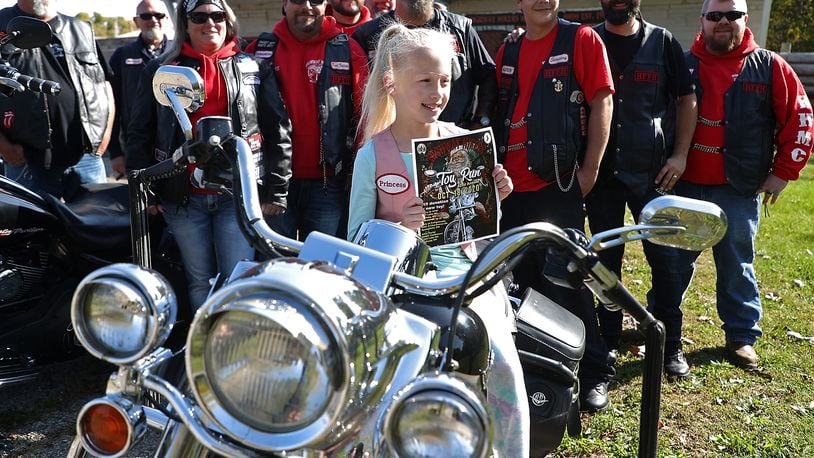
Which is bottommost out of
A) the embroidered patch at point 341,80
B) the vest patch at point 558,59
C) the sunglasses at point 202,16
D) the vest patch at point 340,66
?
the embroidered patch at point 341,80

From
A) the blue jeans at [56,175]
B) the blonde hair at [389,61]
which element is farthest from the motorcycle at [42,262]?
the blonde hair at [389,61]

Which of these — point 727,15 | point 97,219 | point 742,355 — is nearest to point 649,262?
point 742,355

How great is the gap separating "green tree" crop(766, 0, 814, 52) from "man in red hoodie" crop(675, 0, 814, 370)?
2078 centimetres

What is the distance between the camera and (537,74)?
12.6 feet

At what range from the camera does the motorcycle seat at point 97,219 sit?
12.2 ft

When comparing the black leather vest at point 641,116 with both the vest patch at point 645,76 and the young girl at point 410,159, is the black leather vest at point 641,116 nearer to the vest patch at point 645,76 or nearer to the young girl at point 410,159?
the vest patch at point 645,76

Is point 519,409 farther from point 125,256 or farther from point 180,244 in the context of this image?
point 125,256

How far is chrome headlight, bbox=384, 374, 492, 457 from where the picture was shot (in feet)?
3.98

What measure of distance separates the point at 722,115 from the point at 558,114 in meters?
1.07

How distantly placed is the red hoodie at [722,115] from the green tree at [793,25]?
20.8m

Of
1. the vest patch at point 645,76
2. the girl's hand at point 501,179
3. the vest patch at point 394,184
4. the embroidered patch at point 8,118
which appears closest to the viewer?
the girl's hand at point 501,179

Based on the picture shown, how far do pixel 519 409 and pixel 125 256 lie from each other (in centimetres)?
264

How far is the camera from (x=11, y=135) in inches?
183

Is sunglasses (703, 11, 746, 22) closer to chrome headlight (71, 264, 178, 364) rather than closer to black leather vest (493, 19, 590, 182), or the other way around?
black leather vest (493, 19, 590, 182)
